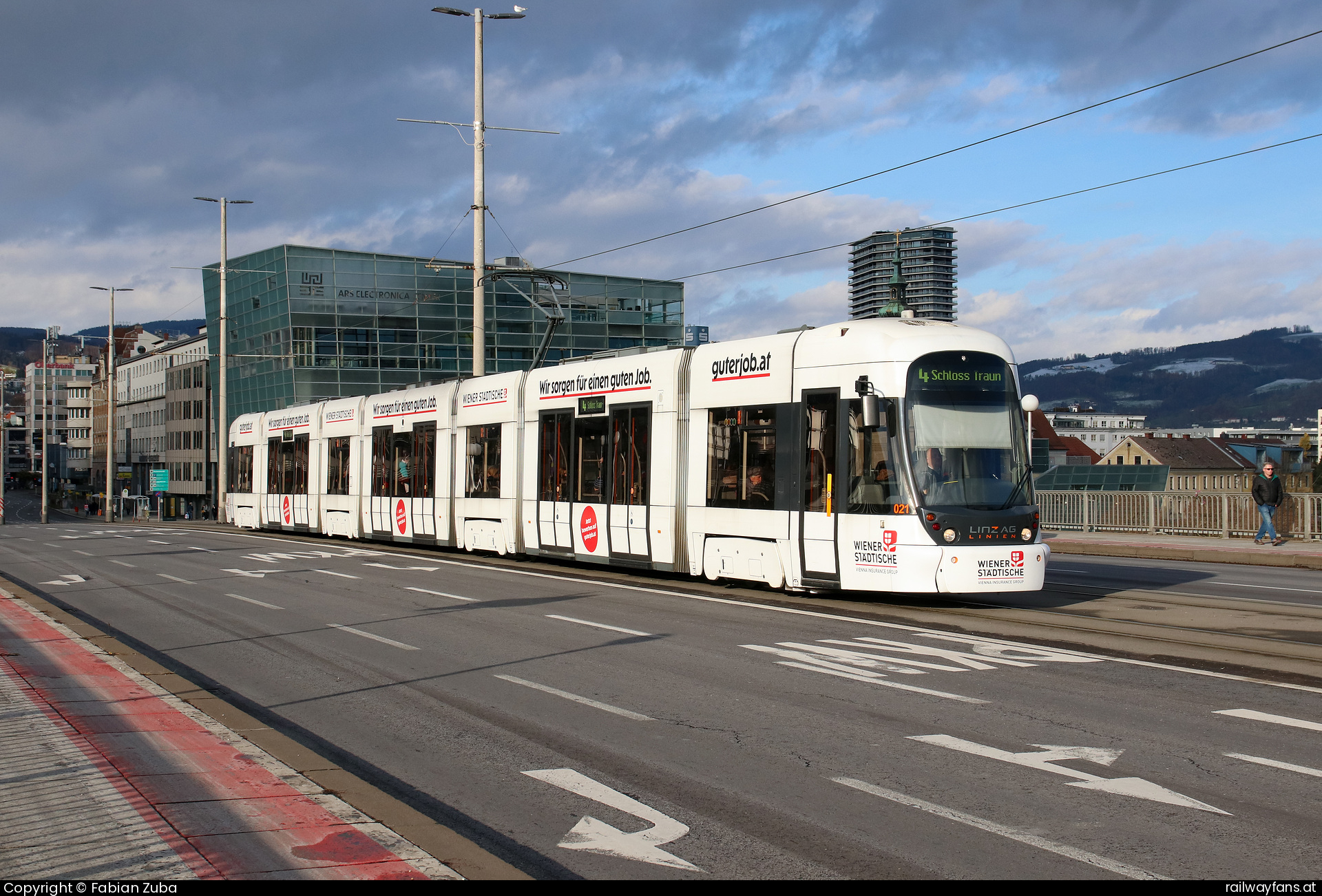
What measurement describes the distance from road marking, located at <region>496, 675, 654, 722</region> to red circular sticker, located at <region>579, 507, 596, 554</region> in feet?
31.6

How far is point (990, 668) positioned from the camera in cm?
986

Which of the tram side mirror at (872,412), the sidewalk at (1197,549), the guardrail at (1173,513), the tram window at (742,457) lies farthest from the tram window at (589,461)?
the guardrail at (1173,513)

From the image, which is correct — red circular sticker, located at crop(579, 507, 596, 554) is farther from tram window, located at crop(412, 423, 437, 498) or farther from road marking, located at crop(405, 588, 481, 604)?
tram window, located at crop(412, 423, 437, 498)

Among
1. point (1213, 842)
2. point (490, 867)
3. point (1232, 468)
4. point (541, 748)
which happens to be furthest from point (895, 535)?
point (1232, 468)

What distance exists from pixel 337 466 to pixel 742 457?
18.5 m

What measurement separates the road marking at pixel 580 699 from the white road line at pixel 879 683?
6.97 feet

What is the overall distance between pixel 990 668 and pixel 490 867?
20.1 feet

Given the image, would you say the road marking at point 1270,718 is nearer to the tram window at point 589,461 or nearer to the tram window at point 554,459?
the tram window at point 589,461

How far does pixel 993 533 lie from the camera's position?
527 inches

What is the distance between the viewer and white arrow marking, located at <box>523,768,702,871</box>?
204 inches

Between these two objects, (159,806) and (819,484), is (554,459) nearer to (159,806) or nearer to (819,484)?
(819,484)

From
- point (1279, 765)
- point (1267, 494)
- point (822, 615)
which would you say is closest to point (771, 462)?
point (822, 615)

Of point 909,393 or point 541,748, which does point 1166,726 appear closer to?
point 541,748

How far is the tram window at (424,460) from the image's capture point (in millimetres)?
25922
